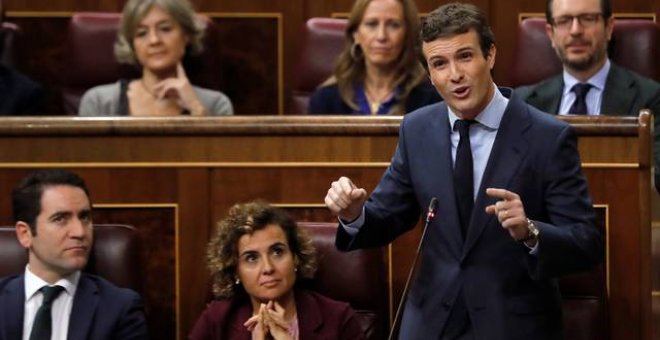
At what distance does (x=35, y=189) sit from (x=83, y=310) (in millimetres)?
194

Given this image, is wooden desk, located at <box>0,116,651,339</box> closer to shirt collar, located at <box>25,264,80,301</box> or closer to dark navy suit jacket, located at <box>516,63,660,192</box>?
shirt collar, located at <box>25,264,80,301</box>

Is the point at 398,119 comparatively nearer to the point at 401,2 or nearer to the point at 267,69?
the point at 401,2

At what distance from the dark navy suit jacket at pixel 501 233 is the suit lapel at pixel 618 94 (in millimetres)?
757

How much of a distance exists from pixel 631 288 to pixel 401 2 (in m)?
0.74

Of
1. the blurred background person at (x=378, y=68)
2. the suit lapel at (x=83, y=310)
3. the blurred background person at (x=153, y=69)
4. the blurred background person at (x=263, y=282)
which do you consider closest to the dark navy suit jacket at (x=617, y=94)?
the blurred background person at (x=378, y=68)

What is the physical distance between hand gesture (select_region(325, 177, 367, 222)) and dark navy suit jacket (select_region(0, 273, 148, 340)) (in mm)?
416

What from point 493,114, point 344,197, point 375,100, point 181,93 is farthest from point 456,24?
point 181,93

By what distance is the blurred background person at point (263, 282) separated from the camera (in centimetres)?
192

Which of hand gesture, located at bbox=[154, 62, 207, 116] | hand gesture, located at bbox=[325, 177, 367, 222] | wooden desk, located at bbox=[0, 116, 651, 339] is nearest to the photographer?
hand gesture, located at bbox=[325, 177, 367, 222]

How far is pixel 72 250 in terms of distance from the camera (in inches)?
77.8

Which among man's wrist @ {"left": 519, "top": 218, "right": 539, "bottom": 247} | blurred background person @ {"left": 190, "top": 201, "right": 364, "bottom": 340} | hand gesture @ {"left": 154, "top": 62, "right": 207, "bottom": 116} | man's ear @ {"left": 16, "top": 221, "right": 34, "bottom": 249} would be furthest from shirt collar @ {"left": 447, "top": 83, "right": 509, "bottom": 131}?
hand gesture @ {"left": 154, "top": 62, "right": 207, "bottom": 116}

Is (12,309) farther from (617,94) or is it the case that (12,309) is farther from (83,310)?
(617,94)

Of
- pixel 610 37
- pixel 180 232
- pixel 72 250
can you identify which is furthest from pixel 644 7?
pixel 72 250

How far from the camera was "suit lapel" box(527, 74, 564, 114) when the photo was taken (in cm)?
247
